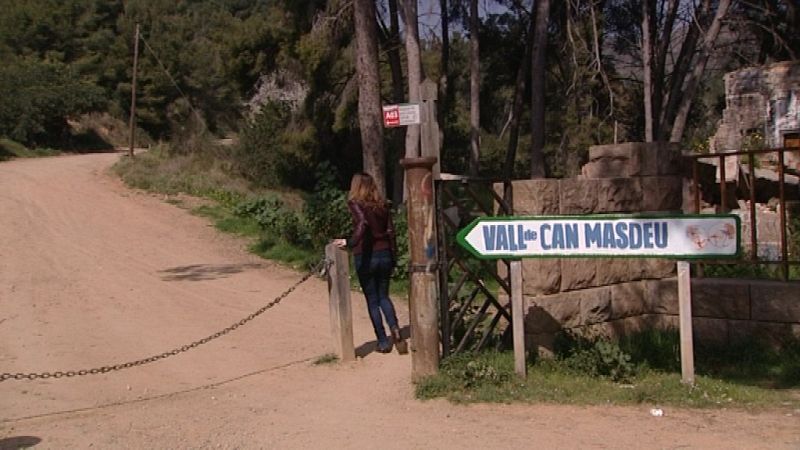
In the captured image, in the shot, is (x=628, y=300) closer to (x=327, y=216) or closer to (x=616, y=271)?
(x=616, y=271)

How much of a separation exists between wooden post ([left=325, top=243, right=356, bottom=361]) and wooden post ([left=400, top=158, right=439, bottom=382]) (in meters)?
1.31

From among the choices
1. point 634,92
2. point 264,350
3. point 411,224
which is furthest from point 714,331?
point 634,92

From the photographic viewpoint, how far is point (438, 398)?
679 cm

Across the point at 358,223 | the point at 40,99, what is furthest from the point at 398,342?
the point at 40,99

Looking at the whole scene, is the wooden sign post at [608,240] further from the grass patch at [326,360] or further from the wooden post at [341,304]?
the grass patch at [326,360]

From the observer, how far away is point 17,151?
107ft

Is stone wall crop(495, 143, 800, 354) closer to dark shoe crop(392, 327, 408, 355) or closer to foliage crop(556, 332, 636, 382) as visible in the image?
foliage crop(556, 332, 636, 382)

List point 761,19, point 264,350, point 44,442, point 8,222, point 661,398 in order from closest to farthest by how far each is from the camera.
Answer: point 44,442
point 661,398
point 264,350
point 8,222
point 761,19

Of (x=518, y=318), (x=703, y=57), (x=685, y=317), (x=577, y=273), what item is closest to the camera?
(x=685, y=317)

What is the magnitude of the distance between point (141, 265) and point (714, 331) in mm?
9467

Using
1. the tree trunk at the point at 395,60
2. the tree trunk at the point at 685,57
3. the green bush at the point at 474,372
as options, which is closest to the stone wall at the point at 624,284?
the green bush at the point at 474,372

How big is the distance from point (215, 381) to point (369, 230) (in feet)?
6.70

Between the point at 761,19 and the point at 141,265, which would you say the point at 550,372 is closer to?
the point at 141,265

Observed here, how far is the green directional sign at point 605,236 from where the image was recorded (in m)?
6.53
